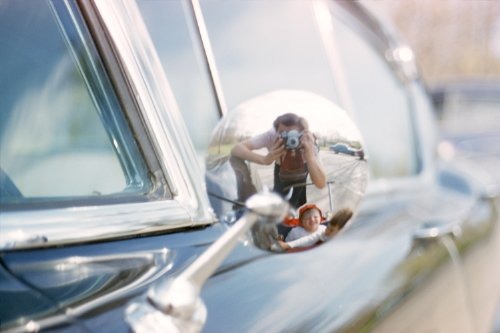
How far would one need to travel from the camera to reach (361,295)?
6.77 feet

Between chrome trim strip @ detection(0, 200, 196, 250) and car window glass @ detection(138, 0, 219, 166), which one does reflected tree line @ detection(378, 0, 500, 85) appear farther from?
chrome trim strip @ detection(0, 200, 196, 250)

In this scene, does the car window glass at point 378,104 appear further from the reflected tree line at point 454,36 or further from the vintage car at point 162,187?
the reflected tree line at point 454,36

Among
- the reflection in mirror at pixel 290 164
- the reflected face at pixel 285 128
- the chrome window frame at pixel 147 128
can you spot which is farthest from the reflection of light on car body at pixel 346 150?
the chrome window frame at pixel 147 128

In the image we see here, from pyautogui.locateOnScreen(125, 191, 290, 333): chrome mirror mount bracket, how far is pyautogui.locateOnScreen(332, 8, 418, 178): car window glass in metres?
2.18

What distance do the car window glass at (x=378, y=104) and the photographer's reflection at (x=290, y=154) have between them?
6.70 feet

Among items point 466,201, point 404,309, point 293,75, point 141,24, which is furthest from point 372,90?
point 141,24

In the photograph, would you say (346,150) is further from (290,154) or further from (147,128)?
(147,128)

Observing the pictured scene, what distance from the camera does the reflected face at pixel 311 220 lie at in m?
1.44

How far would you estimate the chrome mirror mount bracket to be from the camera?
1.17 meters

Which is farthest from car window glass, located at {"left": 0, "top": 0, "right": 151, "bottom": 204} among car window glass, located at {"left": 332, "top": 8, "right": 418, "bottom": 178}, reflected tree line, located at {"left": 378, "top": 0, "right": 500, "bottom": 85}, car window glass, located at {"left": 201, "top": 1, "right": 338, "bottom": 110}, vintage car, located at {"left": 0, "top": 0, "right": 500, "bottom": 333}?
reflected tree line, located at {"left": 378, "top": 0, "right": 500, "bottom": 85}

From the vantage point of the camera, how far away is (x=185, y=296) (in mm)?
1181

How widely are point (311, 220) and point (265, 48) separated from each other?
4.05ft

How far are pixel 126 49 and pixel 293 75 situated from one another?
45.5 inches

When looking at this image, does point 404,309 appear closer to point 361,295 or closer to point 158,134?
point 361,295
